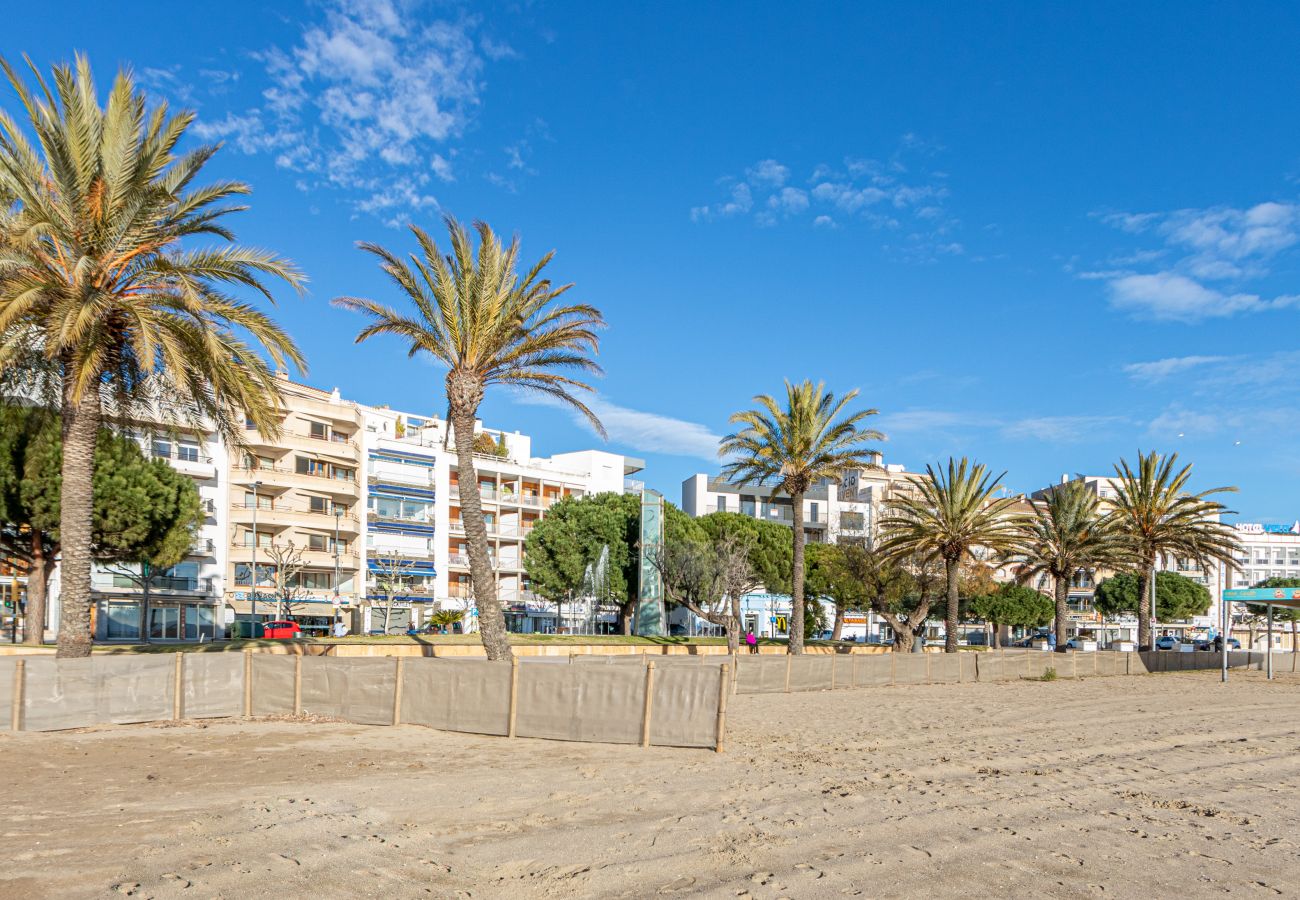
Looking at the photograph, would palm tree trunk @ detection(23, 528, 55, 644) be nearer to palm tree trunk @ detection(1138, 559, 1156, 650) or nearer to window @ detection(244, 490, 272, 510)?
window @ detection(244, 490, 272, 510)

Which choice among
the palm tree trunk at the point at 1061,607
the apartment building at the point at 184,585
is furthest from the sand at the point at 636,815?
the apartment building at the point at 184,585

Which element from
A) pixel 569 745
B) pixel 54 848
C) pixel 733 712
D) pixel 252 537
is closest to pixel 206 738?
pixel 569 745

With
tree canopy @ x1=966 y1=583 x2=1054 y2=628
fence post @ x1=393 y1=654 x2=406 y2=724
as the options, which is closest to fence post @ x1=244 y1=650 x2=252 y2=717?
Result: fence post @ x1=393 y1=654 x2=406 y2=724

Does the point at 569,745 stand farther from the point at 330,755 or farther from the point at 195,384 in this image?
the point at 195,384

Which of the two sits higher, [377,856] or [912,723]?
[377,856]

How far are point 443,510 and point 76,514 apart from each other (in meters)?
55.4

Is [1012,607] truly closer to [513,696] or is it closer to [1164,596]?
[1164,596]

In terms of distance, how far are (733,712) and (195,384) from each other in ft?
43.9

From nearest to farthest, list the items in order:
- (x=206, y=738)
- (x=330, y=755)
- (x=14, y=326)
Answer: (x=330, y=755)
(x=206, y=738)
(x=14, y=326)

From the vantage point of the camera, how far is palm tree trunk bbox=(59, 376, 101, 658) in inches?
789

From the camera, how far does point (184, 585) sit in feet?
198

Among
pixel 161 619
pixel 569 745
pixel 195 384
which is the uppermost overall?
pixel 195 384

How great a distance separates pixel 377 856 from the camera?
963cm

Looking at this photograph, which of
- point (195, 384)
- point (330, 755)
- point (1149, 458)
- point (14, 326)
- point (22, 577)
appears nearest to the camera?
point (330, 755)
